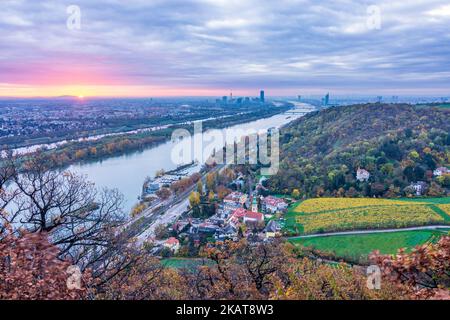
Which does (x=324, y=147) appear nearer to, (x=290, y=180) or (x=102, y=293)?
(x=290, y=180)

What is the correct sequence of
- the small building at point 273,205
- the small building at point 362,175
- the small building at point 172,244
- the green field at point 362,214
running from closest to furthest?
the small building at point 172,244
the green field at point 362,214
the small building at point 273,205
the small building at point 362,175

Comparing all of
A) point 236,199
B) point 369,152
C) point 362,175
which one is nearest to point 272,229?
point 236,199

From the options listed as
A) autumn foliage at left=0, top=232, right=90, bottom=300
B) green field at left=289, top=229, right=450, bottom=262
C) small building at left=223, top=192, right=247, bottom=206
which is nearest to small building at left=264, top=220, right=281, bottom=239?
green field at left=289, top=229, right=450, bottom=262

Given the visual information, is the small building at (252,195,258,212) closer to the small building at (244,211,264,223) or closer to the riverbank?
the small building at (244,211,264,223)

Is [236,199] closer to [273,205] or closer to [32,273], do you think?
[273,205]

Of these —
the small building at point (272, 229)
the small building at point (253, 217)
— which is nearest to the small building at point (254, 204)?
the small building at point (253, 217)

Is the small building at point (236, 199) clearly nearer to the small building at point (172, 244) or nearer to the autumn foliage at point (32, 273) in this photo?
the small building at point (172, 244)

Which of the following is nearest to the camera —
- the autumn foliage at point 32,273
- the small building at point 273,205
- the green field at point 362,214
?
the autumn foliage at point 32,273
